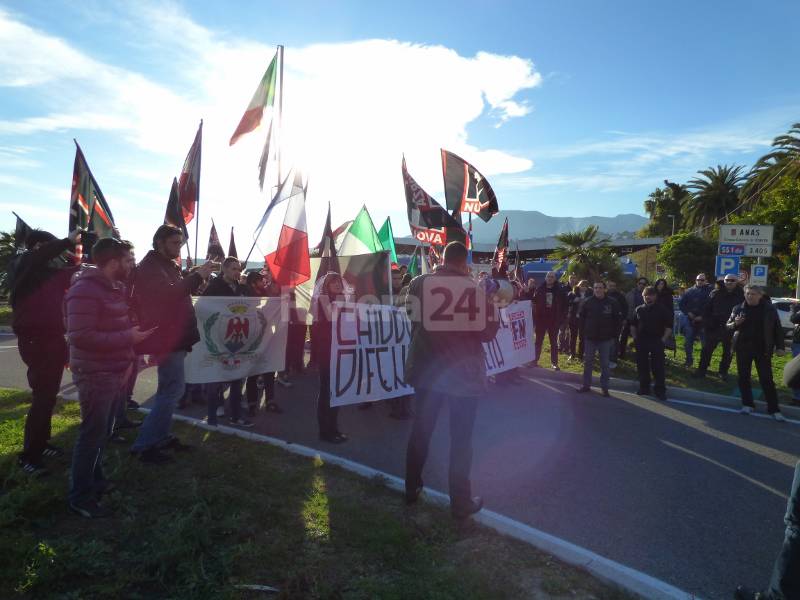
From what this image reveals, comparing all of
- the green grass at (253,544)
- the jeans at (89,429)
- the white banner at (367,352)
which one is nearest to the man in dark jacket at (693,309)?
the white banner at (367,352)

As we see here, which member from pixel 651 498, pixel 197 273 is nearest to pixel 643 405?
pixel 651 498

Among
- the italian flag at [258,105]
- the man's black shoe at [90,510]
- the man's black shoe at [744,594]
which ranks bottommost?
the man's black shoe at [90,510]

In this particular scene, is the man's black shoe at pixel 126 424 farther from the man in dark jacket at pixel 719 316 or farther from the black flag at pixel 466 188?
the man in dark jacket at pixel 719 316

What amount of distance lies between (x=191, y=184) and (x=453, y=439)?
691cm

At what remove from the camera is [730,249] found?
1238 centimetres

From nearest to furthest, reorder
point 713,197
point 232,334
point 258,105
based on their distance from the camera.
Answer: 1. point 232,334
2. point 258,105
3. point 713,197

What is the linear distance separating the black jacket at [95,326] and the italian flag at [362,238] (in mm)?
6304

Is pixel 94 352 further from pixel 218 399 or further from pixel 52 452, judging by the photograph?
pixel 218 399

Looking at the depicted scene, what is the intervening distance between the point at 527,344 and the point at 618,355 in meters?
2.99

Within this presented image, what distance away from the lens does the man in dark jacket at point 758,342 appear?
288 inches

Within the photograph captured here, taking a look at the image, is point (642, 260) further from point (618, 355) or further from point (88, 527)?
point (88, 527)

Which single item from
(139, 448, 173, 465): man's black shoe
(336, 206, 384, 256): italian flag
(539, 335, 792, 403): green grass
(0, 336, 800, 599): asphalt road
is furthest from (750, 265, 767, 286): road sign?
(139, 448, 173, 465): man's black shoe

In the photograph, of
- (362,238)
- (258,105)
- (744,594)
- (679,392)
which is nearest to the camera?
(744,594)

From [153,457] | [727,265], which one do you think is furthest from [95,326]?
[727,265]
